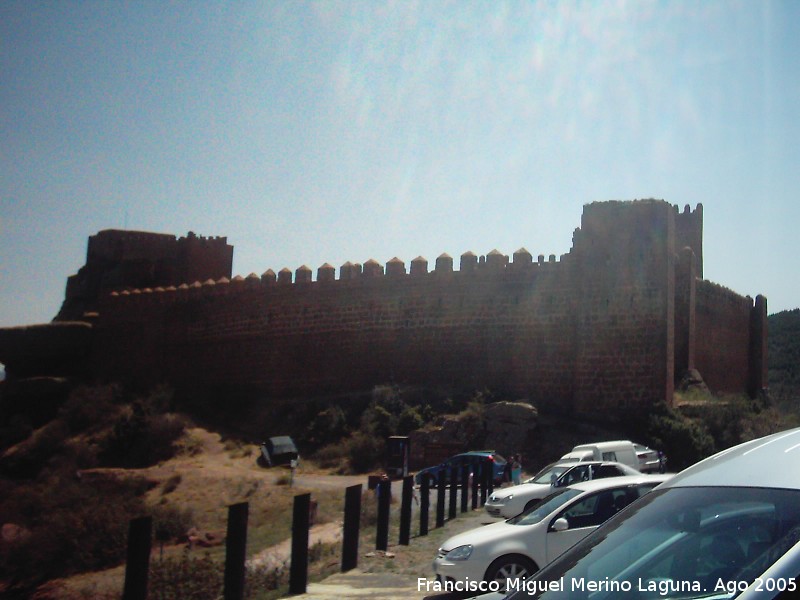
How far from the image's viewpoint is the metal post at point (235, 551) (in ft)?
25.1

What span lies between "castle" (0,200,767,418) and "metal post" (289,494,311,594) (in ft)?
53.5

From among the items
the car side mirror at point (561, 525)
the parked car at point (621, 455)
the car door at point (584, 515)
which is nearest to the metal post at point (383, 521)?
the car door at point (584, 515)

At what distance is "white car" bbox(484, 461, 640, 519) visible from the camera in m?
11.7

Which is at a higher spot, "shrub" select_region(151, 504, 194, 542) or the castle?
the castle

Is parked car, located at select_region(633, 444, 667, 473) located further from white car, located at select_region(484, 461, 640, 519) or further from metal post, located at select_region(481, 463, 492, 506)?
white car, located at select_region(484, 461, 640, 519)

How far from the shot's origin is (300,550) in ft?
27.3

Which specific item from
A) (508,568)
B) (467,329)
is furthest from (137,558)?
(467,329)

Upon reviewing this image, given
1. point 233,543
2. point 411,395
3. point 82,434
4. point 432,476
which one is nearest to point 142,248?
point 82,434

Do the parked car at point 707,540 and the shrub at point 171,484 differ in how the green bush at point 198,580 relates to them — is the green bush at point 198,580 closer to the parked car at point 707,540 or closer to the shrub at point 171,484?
the parked car at point 707,540

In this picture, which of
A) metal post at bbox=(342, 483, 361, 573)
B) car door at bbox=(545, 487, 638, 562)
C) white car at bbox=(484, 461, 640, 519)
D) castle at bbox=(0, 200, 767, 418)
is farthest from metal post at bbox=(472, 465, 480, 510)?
castle at bbox=(0, 200, 767, 418)

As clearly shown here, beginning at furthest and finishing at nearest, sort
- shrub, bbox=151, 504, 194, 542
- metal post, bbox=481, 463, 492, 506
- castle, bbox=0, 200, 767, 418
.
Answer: castle, bbox=0, 200, 767, 418
shrub, bbox=151, 504, 194, 542
metal post, bbox=481, 463, 492, 506

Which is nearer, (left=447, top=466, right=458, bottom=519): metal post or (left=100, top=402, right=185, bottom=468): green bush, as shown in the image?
(left=447, top=466, right=458, bottom=519): metal post

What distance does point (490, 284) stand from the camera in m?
26.5

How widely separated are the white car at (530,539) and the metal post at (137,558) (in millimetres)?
2632
